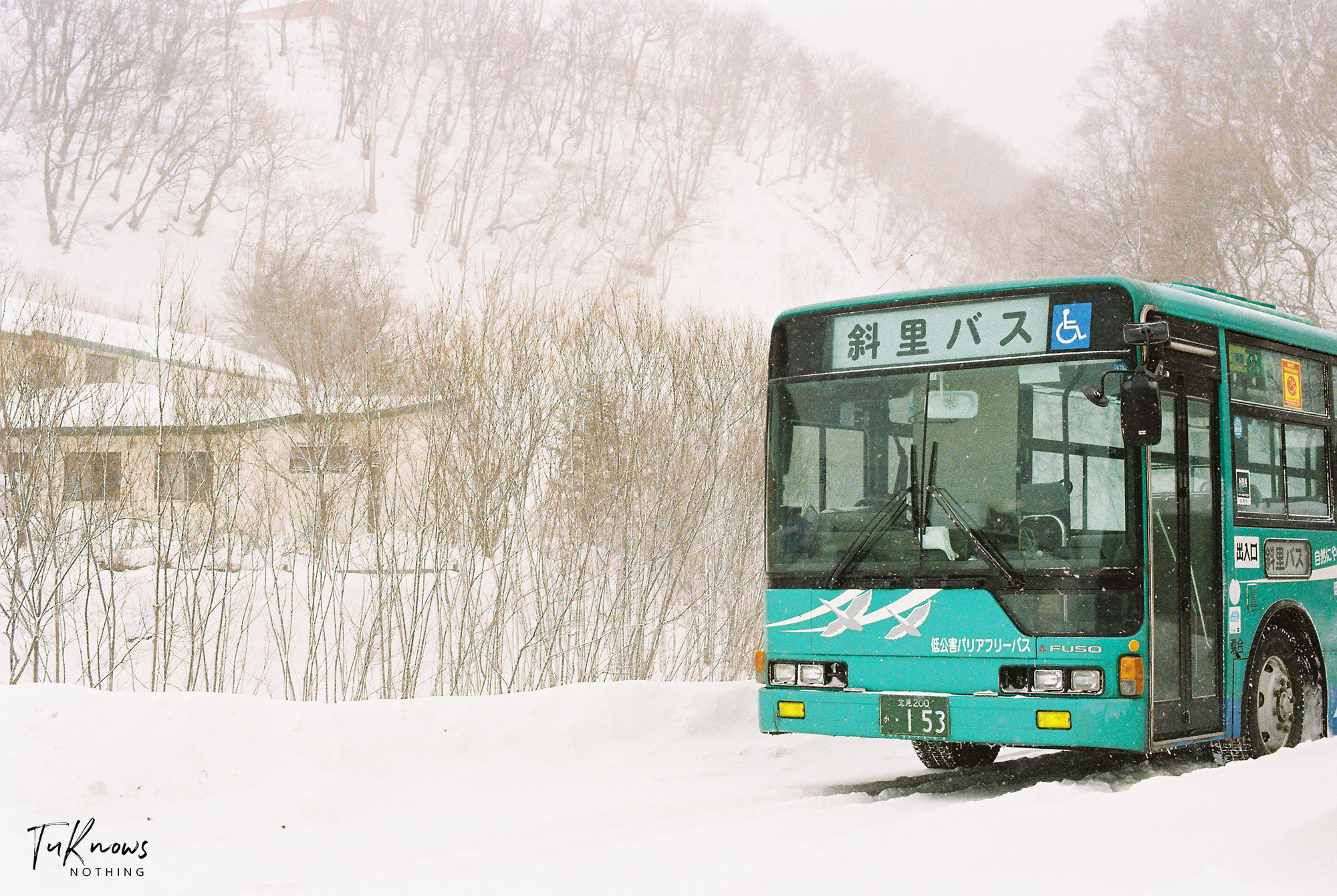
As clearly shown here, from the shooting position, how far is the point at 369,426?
15.4 m

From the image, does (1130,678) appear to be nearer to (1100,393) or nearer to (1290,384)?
(1100,393)

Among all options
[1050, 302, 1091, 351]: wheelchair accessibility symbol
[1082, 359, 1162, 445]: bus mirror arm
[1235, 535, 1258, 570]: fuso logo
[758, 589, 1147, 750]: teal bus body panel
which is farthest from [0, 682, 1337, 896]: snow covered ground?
[1050, 302, 1091, 351]: wheelchair accessibility symbol

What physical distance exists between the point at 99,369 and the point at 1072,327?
13438mm

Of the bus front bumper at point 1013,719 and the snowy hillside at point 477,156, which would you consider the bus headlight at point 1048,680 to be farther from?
the snowy hillside at point 477,156

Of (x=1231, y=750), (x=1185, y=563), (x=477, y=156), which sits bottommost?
(x=1231, y=750)

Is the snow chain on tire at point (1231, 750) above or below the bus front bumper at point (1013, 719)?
below

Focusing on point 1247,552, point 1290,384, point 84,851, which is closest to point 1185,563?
point 1247,552

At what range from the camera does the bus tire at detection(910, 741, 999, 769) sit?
852 centimetres

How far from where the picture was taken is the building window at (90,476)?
619 inches

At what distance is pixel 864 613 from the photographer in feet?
23.7

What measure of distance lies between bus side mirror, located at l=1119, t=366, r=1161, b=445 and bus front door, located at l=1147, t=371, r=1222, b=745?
0.36 m

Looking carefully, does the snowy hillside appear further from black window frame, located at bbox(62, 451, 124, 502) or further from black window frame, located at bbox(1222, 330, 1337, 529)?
black window frame, located at bbox(1222, 330, 1337, 529)

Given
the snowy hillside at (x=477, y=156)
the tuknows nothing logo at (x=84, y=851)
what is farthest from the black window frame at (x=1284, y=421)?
the snowy hillside at (x=477, y=156)

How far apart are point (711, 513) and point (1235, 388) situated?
9.98m
